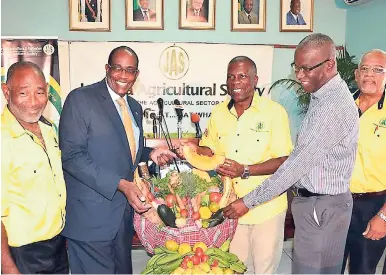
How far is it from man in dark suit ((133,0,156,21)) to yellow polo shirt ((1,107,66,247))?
10.9 ft

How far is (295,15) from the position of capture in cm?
539

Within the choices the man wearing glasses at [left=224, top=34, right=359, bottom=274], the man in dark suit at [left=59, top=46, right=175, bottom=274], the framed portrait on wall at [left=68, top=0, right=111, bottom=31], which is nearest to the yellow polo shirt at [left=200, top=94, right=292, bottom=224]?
the man wearing glasses at [left=224, top=34, right=359, bottom=274]

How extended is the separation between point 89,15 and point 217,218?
370cm

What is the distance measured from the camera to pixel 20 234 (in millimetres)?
2092

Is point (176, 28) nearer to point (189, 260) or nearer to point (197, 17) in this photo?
point (197, 17)

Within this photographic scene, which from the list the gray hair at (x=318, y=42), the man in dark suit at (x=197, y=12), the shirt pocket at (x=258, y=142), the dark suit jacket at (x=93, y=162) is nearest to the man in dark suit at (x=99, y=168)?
the dark suit jacket at (x=93, y=162)

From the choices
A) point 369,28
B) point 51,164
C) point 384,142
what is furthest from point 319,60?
point 369,28

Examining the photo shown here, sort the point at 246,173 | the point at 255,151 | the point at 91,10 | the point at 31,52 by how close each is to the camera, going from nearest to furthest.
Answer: the point at 246,173 → the point at 255,151 → the point at 31,52 → the point at 91,10

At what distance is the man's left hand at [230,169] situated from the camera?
2.61 metres

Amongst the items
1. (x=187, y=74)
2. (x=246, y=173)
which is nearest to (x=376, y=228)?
(x=246, y=173)

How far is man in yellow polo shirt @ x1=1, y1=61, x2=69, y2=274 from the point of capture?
6.78 ft

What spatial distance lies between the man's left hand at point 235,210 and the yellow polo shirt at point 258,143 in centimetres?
52

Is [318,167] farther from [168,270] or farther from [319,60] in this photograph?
[168,270]

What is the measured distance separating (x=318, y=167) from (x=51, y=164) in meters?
1.35
